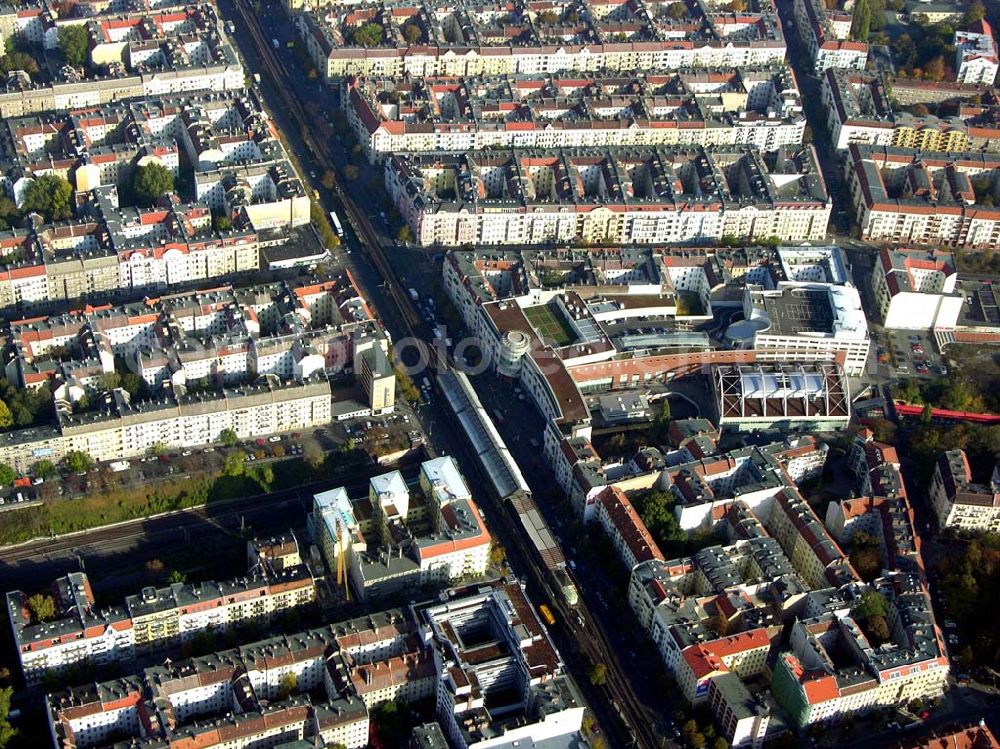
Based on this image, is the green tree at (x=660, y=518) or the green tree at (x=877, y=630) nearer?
the green tree at (x=877, y=630)

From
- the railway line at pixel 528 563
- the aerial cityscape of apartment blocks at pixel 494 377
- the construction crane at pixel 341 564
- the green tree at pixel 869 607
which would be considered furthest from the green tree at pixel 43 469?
the green tree at pixel 869 607

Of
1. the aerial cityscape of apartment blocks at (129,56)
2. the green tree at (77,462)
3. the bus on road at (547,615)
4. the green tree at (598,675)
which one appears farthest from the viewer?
the aerial cityscape of apartment blocks at (129,56)

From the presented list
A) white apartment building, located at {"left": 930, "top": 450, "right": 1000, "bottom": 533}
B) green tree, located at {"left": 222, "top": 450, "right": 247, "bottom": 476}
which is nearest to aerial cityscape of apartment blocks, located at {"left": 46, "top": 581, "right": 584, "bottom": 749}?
green tree, located at {"left": 222, "top": 450, "right": 247, "bottom": 476}

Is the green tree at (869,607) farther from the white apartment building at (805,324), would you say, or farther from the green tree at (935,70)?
the green tree at (935,70)

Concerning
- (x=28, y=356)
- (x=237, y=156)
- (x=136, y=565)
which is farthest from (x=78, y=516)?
(x=237, y=156)

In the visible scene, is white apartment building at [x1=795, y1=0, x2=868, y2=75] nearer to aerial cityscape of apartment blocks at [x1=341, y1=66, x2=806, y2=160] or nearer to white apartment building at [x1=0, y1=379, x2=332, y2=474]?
aerial cityscape of apartment blocks at [x1=341, y1=66, x2=806, y2=160]

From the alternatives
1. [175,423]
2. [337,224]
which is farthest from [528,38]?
[175,423]
